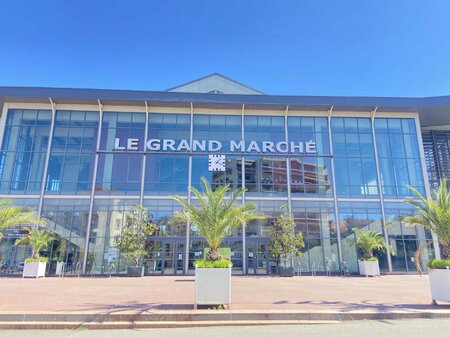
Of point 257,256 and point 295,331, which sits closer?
point 295,331

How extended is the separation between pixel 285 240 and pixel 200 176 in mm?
8845

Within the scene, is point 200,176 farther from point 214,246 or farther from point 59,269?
point 214,246

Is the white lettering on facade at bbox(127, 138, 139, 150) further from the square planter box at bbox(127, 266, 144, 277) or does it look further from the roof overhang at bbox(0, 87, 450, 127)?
the square planter box at bbox(127, 266, 144, 277)

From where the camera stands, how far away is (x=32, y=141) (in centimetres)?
2692

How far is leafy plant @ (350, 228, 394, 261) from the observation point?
2372 centimetres

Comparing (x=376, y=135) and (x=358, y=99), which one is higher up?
(x=358, y=99)

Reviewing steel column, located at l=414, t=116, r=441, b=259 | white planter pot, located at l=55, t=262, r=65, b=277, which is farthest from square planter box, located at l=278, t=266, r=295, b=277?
white planter pot, located at l=55, t=262, r=65, b=277

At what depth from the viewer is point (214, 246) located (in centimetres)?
1068

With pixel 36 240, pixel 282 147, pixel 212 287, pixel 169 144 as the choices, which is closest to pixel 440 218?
pixel 212 287

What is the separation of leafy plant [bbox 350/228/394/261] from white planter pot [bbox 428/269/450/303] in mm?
13781

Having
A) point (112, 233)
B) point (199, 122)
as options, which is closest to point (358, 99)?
point (199, 122)

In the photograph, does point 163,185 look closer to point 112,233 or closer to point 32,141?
point 112,233

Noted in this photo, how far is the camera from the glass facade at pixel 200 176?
25.2 m

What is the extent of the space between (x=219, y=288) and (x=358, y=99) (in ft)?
79.7
